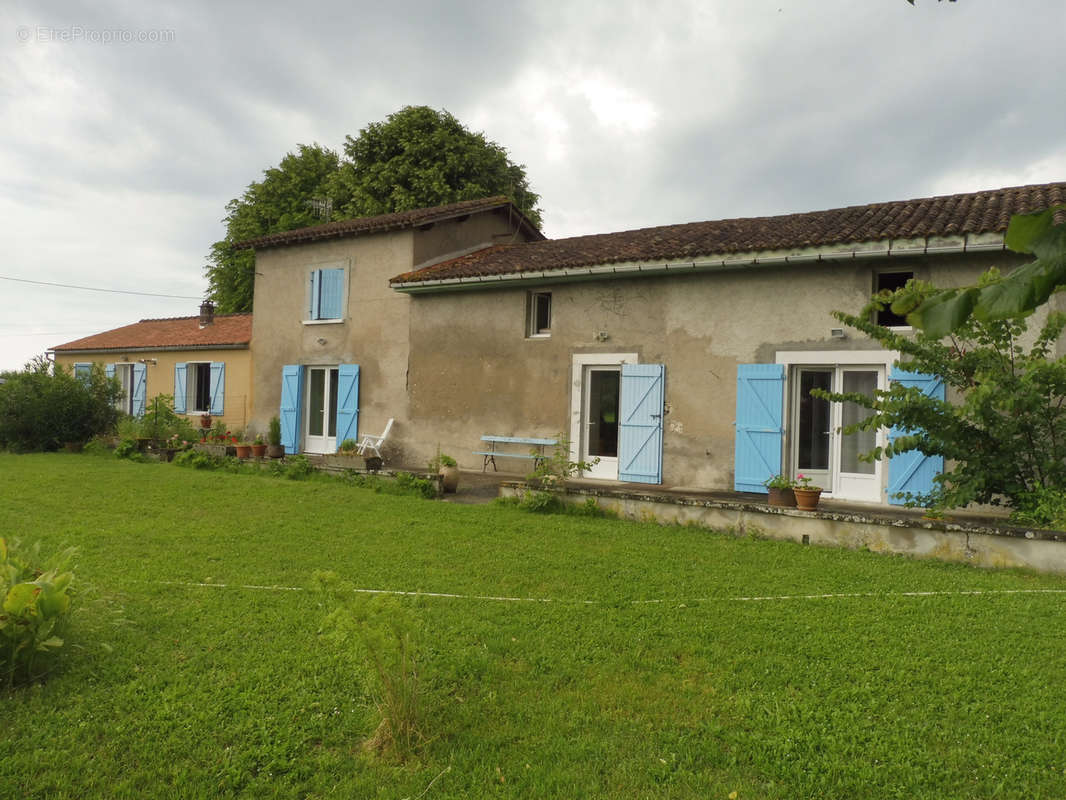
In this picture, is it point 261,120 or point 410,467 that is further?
point 410,467

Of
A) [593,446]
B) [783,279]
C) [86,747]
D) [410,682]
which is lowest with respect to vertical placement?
[86,747]

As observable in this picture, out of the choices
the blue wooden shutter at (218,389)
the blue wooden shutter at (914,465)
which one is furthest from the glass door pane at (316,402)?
the blue wooden shutter at (914,465)

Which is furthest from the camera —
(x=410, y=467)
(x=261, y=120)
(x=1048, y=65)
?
(x=410, y=467)

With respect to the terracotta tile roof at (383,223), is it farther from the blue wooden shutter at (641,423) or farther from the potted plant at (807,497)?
the potted plant at (807,497)

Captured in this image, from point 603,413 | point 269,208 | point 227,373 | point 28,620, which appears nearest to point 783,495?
point 603,413

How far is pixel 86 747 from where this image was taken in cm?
287

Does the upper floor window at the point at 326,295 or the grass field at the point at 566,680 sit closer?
the grass field at the point at 566,680

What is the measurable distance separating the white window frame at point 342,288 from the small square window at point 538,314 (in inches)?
176

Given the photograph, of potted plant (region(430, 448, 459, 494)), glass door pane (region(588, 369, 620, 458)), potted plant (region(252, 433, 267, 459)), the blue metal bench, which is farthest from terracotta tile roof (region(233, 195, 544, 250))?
potted plant (region(430, 448, 459, 494))

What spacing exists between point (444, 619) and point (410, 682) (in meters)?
1.56

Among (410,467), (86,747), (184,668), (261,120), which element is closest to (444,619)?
(184,668)

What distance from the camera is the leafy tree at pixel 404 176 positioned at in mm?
23375

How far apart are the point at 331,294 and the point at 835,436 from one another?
1019cm

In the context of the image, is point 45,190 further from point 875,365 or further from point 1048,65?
point 1048,65
